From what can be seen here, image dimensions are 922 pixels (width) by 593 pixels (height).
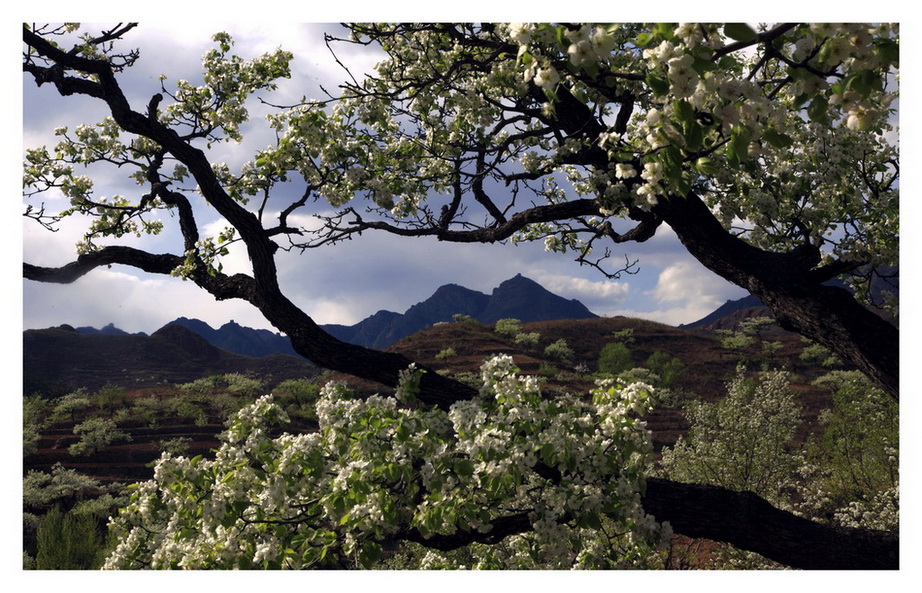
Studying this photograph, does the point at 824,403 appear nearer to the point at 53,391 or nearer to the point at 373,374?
the point at 373,374

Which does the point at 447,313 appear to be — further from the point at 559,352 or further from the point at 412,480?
the point at 412,480

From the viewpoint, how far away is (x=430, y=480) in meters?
3.57

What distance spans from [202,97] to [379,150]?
300 cm

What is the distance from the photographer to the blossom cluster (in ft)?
11.5

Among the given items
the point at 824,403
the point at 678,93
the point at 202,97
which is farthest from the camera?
the point at 824,403

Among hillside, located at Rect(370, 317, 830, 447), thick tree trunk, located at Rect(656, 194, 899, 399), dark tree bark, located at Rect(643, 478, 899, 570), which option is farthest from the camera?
hillside, located at Rect(370, 317, 830, 447)

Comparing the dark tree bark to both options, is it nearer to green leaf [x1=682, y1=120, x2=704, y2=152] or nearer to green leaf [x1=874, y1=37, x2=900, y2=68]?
green leaf [x1=682, y1=120, x2=704, y2=152]

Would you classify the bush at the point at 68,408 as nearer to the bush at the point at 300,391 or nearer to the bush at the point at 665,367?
the bush at the point at 300,391

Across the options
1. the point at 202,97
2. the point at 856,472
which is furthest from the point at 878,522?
the point at 202,97

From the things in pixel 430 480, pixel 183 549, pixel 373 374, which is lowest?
pixel 183 549

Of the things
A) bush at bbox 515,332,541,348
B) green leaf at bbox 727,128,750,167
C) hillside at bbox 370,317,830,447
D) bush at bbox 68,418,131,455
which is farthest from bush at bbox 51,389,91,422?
green leaf at bbox 727,128,750,167

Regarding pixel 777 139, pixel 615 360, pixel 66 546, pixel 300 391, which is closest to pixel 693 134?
pixel 777 139

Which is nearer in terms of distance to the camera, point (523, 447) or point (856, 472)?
point (523, 447)

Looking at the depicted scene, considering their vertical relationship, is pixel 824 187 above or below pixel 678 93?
above
